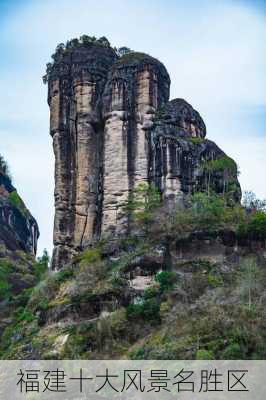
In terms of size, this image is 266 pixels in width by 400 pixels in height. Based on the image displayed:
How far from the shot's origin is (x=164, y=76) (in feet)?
181

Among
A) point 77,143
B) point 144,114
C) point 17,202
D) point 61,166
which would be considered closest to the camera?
point 144,114

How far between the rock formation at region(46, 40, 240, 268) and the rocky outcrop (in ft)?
41.4

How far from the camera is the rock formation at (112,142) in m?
51.6

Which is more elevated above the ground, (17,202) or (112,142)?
(17,202)

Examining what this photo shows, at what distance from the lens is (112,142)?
2087 inches

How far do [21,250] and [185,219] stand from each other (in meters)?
23.4

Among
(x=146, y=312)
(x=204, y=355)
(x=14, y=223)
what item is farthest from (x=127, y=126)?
(x=204, y=355)

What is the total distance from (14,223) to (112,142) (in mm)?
18329

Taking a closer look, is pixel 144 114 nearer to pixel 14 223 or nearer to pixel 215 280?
pixel 215 280

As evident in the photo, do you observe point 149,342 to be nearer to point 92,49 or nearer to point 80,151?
point 80,151

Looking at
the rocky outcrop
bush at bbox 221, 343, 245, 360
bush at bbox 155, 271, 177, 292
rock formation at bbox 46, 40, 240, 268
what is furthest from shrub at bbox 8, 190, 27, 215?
bush at bbox 221, 343, 245, 360

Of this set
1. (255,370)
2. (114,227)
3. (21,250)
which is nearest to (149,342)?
(255,370)

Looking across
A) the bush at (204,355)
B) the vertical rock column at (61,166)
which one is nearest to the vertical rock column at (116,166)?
the vertical rock column at (61,166)

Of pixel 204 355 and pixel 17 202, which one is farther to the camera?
pixel 17 202
